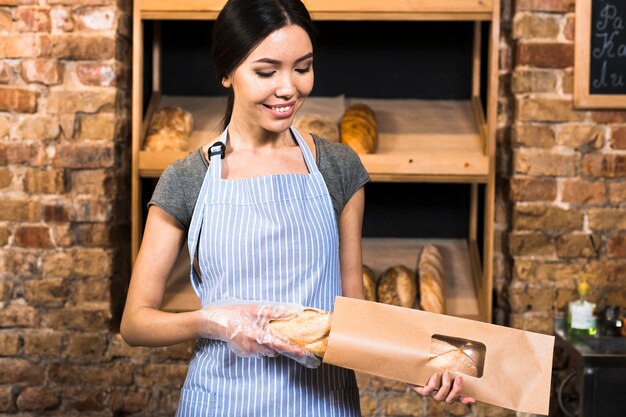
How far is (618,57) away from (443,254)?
833 mm

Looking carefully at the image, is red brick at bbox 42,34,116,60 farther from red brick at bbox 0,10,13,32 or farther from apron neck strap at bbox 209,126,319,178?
apron neck strap at bbox 209,126,319,178

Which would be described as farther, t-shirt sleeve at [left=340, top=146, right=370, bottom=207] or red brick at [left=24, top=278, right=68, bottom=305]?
red brick at [left=24, top=278, right=68, bottom=305]

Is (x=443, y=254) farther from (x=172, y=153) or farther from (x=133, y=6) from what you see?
(x=133, y=6)

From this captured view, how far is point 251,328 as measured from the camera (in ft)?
3.91

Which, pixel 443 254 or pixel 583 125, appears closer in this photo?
pixel 583 125

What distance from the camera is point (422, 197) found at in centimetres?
274

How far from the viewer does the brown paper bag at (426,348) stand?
45.4 inches

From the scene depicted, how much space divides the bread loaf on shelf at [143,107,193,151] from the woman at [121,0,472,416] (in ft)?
3.33

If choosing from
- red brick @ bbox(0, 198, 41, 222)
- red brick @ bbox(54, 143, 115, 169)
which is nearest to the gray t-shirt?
red brick @ bbox(54, 143, 115, 169)

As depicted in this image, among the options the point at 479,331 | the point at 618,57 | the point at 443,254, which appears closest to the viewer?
the point at 479,331

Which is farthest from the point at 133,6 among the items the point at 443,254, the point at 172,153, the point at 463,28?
the point at 443,254

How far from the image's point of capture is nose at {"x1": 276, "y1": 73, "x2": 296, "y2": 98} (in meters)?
1.26

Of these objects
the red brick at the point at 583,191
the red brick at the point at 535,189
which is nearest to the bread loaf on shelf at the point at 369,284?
the red brick at the point at 535,189

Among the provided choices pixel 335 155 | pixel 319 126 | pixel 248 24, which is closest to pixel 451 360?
pixel 335 155
